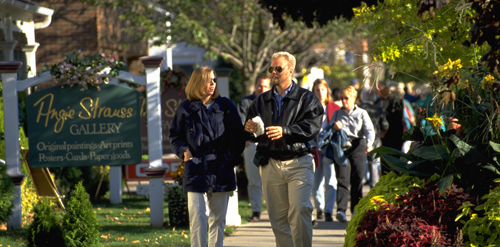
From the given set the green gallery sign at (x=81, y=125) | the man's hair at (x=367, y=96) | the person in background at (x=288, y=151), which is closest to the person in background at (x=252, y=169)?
the green gallery sign at (x=81, y=125)

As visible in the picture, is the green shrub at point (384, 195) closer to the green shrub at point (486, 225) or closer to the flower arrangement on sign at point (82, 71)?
the green shrub at point (486, 225)

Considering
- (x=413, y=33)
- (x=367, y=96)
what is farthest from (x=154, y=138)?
(x=367, y=96)

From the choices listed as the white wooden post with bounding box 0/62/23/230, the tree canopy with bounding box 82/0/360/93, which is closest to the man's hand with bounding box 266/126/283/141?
the white wooden post with bounding box 0/62/23/230

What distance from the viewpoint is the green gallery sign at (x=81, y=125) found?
7.67 m

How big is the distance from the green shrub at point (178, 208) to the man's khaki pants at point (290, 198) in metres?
2.43

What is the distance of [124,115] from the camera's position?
25.3 ft

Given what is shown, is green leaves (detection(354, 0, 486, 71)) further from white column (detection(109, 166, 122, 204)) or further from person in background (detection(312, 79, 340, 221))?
white column (detection(109, 166, 122, 204))

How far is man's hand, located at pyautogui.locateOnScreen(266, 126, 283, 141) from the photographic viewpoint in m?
4.82

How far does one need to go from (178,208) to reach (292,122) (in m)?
2.88

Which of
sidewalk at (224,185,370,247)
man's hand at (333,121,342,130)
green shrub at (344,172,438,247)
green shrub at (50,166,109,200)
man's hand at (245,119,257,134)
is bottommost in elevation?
sidewalk at (224,185,370,247)

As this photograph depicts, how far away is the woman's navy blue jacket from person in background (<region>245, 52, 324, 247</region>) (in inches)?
7.7

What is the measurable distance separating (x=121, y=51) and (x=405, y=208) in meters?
13.6

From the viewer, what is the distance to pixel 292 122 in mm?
5086

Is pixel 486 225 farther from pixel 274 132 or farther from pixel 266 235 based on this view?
pixel 266 235
